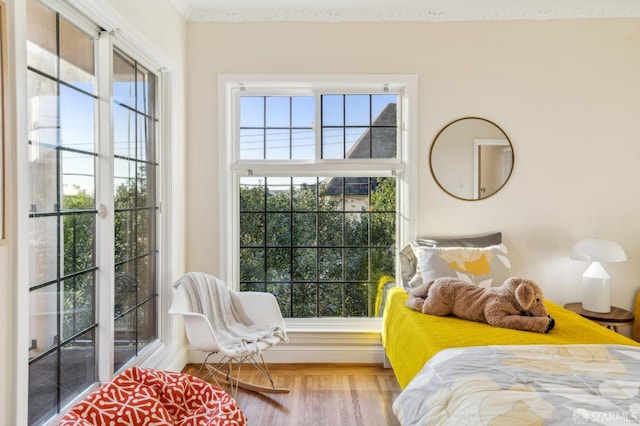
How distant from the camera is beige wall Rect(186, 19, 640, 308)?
3.07 metres

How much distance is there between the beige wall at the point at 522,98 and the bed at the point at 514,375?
1010 millimetres

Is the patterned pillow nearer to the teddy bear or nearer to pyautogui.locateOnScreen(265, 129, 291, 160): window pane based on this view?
the teddy bear

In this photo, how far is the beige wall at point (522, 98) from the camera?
3.07 meters

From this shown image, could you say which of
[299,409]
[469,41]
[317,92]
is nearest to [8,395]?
[299,409]

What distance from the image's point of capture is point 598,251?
109 inches

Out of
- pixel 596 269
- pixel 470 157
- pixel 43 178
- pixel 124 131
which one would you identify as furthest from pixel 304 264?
pixel 596 269

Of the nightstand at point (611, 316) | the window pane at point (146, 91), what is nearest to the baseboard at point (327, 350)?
the nightstand at point (611, 316)

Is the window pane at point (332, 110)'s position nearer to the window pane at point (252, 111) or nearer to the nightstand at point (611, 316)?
the window pane at point (252, 111)

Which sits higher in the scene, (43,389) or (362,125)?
(362,125)

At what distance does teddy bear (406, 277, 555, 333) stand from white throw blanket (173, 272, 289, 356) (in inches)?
37.4

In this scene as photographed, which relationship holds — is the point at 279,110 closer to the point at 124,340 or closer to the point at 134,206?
the point at 134,206

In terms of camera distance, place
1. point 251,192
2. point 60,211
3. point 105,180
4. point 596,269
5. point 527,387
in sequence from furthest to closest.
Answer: point 251,192 → point 596,269 → point 105,180 → point 60,211 → point 527,387

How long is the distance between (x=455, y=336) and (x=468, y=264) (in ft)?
2.72

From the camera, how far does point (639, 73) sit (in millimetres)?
3066
